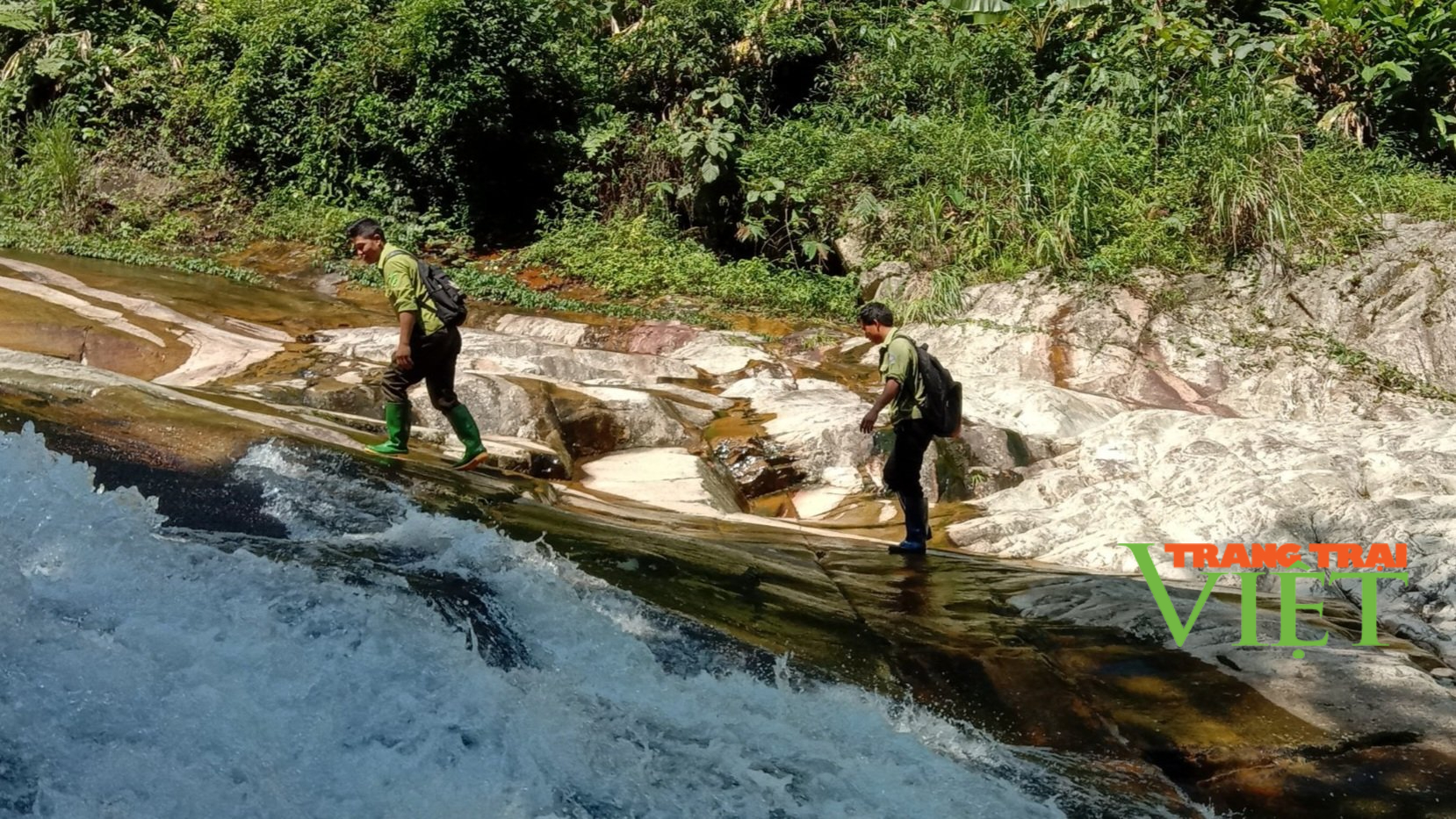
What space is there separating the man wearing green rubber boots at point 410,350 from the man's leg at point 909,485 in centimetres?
262

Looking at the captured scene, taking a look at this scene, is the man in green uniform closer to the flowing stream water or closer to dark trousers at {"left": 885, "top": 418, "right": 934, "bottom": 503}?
dark trousers at {"left": 885, "top": 418, "right": 934, "bottom": 503}

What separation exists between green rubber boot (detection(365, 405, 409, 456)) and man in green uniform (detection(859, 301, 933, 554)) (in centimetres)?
282

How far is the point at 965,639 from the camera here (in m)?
5.36

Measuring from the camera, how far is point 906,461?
7.02m

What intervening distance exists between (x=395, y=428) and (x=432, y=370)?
1.39ft

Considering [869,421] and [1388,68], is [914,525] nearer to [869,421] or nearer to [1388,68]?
[869,421]

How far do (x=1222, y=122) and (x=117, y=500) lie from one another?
38.8 ft

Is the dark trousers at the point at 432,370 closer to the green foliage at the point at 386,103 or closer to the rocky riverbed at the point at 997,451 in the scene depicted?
the rocky riverbed at the point at 997,451

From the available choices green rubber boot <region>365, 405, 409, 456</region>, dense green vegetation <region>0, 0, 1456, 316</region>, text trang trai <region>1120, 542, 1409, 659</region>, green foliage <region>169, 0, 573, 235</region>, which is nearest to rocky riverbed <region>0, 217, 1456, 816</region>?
text trang trai <region>1120, 542, 1409, 659</region>

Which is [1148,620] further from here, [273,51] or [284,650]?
[273,51]

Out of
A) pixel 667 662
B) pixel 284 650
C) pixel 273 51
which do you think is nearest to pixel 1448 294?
pixel 667 662

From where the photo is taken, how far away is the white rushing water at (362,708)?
332 centimetres

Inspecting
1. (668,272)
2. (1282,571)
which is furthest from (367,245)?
(668,272)

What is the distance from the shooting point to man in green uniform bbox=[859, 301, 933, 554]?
22.1ft
